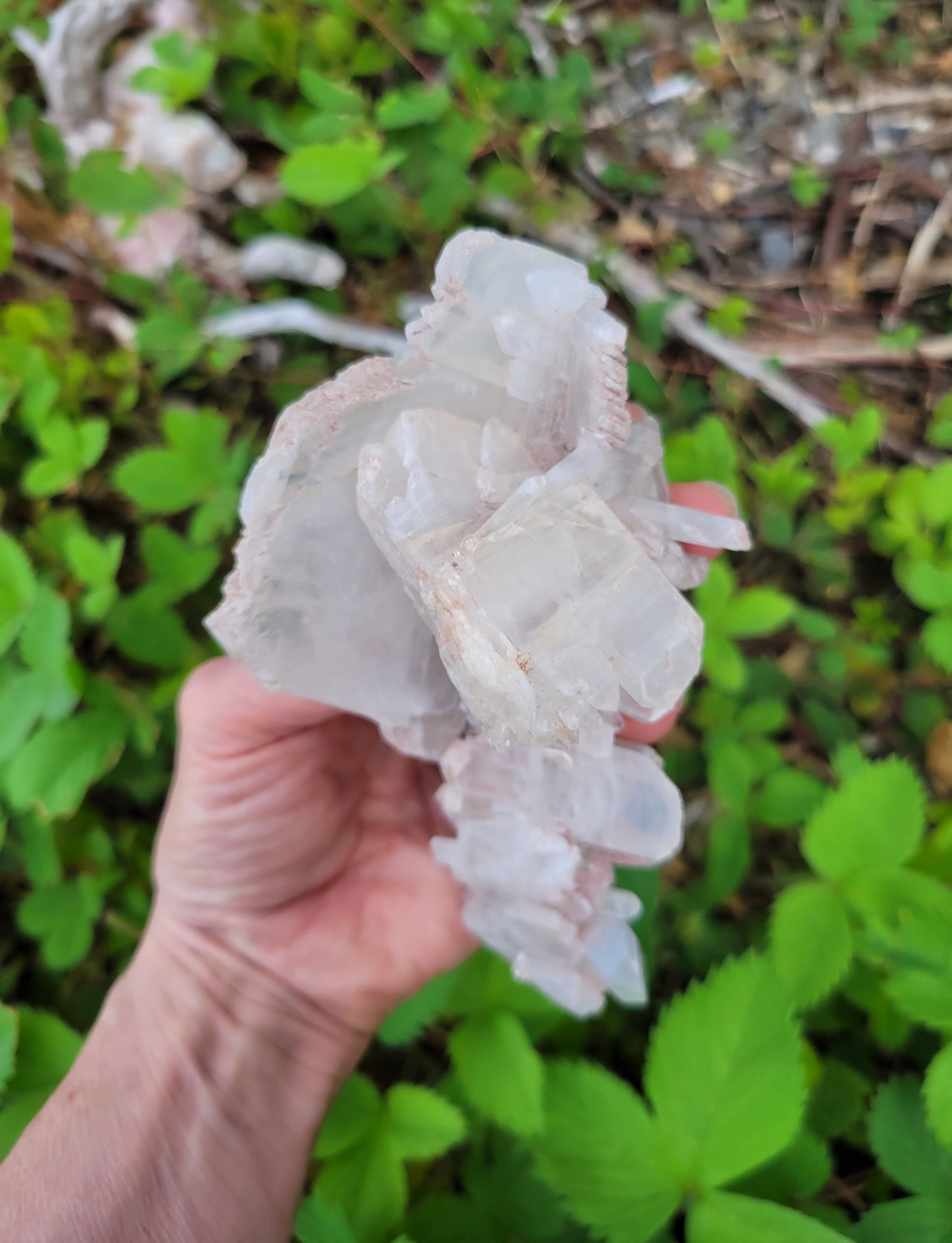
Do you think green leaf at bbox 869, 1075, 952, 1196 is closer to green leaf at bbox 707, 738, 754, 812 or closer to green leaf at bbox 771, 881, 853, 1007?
green leaf at bbox 771, 881, 853, 1007

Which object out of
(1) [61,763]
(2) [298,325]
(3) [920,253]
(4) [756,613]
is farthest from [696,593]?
(3) [920,253]

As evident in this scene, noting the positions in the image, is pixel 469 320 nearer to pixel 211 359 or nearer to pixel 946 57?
pixel 211 359

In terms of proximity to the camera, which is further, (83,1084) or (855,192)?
(855,192)

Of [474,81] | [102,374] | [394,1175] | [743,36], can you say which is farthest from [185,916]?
[743,36]

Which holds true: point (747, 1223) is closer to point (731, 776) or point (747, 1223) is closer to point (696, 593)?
point (731, 776)

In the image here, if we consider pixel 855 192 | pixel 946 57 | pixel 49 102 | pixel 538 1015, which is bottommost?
pixel 538 1015

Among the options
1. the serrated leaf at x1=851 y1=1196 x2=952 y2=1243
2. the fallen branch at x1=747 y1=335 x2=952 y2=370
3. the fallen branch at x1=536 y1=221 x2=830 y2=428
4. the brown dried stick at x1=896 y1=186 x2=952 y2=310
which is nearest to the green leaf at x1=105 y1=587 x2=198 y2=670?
the fallen branch at x1=536 y1=221 x2=830 y2=428

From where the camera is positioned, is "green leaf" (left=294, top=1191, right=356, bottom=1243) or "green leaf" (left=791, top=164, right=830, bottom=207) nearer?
"green leaf" (left=294, top=1191, right=356, bottom=1243)
